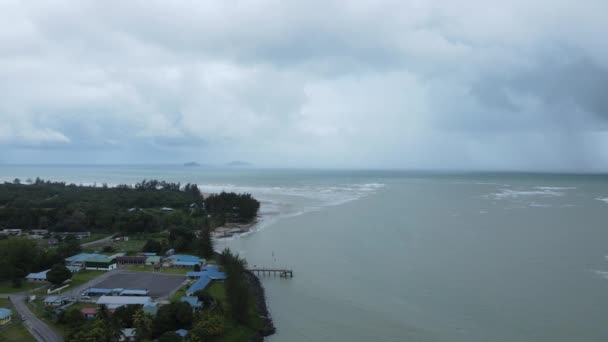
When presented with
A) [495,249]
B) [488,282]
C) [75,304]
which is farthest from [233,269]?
[495,249]

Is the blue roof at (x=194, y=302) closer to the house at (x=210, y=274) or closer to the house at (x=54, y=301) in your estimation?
the house at (x=210, y=274)

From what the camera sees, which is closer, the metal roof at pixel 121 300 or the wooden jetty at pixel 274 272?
→ the metal roof at pixel 121 300

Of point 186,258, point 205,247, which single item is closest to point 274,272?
point 205,247

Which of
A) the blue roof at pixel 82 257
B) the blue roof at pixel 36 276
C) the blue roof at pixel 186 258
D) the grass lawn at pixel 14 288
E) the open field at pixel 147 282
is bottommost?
the grass lawn at pixel 14 288

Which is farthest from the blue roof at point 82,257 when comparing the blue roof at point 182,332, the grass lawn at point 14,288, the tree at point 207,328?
the blue roof at point 182,332

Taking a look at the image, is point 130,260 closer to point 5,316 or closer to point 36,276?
point 36,276

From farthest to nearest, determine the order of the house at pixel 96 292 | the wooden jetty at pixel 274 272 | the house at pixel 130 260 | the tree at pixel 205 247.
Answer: the tree at pixel 205 247 < the house at pixel 130 260 < the wooden jetty at pixel 274 272 < the house at pixel 96 292

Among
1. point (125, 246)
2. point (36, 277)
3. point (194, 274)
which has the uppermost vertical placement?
point (194, 274)
